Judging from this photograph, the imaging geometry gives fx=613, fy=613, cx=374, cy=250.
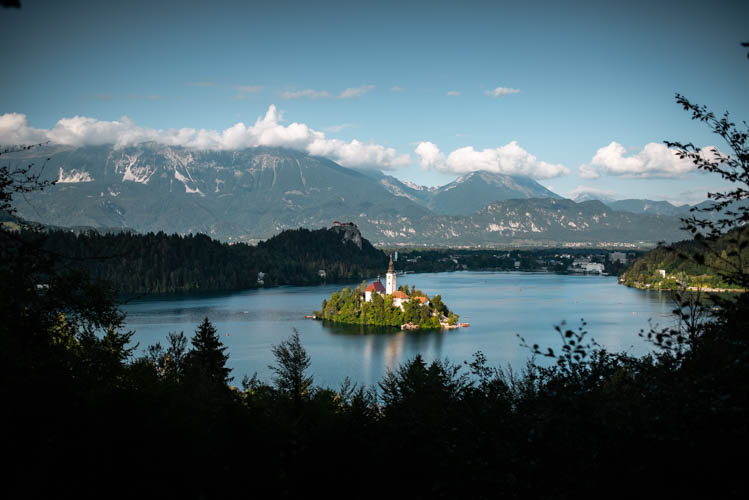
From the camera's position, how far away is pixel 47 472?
4695 millimetres

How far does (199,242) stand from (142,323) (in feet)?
180

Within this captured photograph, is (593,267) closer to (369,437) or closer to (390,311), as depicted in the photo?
(390,311)

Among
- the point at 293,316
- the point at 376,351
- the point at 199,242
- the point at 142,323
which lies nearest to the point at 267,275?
the point at 199,242

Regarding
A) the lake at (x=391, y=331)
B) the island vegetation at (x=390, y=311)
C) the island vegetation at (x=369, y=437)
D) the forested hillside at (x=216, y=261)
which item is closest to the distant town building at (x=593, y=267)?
the forested hillside at (x=216, y=261)

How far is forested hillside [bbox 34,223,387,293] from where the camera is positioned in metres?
73.8

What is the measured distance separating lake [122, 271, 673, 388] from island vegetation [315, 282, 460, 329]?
2.08 m

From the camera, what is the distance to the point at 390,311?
46125mm

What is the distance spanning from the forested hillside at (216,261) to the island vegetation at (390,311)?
74.9ft

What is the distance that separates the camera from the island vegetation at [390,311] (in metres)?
44.4

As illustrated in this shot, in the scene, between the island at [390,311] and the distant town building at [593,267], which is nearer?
the island at [390,311]

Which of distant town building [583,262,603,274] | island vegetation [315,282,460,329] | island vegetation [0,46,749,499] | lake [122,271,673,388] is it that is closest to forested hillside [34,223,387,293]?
lake [122,271,673,388]

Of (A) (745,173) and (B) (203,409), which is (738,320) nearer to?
(A) (745,173)

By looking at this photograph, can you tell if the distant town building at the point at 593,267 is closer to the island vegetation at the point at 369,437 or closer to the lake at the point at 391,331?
the lake at the point at 391,331

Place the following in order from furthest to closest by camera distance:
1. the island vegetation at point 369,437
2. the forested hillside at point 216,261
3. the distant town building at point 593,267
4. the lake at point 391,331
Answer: the distant town building at point 593,267, the forested hillside at point 216,261, the lake at point 391,331, the island vegetation at point 369,437
